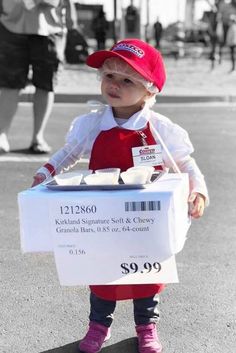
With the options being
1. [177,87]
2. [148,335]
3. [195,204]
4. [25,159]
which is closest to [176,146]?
[195,204]

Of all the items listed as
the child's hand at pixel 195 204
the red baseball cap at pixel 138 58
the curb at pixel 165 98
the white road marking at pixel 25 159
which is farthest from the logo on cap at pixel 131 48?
the curb at pixel 165 98

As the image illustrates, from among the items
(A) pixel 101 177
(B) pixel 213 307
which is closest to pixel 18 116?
(B) pixel 213 307

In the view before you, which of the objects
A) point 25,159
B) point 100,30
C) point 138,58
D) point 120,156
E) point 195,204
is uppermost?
point 138,58

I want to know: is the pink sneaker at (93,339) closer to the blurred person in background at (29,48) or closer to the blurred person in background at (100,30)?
the blurred person in background at (29,48)

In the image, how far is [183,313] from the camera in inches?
123

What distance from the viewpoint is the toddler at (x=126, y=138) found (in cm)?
263

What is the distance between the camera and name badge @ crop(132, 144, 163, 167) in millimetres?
2625

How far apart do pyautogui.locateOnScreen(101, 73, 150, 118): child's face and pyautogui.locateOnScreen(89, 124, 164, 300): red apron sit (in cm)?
11

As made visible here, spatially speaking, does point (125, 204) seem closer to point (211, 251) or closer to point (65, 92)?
point (211, 251)

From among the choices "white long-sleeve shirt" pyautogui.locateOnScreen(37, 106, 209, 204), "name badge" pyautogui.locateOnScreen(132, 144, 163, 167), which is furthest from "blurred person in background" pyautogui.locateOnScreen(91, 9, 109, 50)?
"name badge" pyautogui.locateOnScreen(132, 144, 163, 167)

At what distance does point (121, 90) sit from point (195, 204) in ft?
1.66

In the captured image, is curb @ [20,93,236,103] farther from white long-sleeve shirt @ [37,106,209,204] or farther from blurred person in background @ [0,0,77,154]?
white long-sleeve shirt @ [37,106,209,204]

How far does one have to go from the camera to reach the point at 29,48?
6.17 metres

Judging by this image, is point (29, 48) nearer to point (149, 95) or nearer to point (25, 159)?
point (25, 159)
